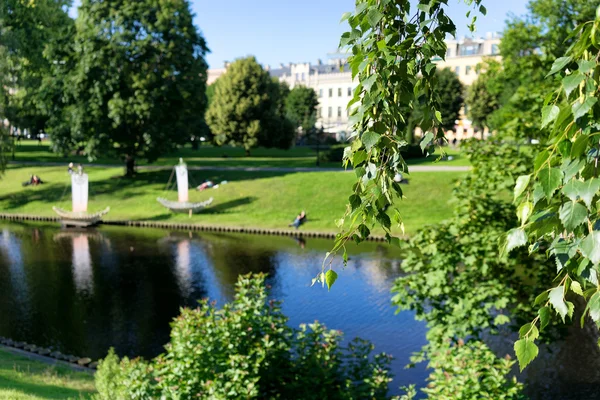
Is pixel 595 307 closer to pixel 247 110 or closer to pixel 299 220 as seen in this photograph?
pixel 299 220

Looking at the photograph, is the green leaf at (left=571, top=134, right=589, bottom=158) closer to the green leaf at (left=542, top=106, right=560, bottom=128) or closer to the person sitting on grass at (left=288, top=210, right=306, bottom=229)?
the green leaf at (left=542, top=106, right=560, bottom=128)

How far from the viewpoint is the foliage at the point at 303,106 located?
95.1 meters

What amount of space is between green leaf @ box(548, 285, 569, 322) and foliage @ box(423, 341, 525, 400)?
6.79m

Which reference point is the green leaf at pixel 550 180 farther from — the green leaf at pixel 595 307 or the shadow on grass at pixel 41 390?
the shadow on grass at pixel 41 390

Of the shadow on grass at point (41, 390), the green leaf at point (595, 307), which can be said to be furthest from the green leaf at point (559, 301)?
the shadow on grass at point (41, 390)

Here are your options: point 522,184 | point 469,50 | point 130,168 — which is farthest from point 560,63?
point 469,50

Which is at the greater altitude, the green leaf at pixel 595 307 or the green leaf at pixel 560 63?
the green leaf at pixel 560 63

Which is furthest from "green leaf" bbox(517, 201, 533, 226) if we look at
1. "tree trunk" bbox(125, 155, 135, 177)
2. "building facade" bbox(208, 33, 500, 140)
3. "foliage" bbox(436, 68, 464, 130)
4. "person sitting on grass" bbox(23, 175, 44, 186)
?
"building facade" bbox(208, 33, 500, 140)

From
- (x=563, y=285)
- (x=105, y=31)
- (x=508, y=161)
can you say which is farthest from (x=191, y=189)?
(x=563, y=285)

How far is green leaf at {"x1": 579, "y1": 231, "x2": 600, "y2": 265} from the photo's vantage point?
260 centimetres

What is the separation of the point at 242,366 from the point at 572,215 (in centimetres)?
817

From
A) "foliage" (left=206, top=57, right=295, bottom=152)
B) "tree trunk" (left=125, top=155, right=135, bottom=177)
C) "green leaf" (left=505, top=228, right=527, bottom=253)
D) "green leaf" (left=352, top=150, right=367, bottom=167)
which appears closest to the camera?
"green leaf" (left=505, top=228, right=527, bottom=253)

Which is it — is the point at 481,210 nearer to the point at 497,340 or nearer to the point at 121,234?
the point at 497,340

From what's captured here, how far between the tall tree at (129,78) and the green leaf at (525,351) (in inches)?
1738
